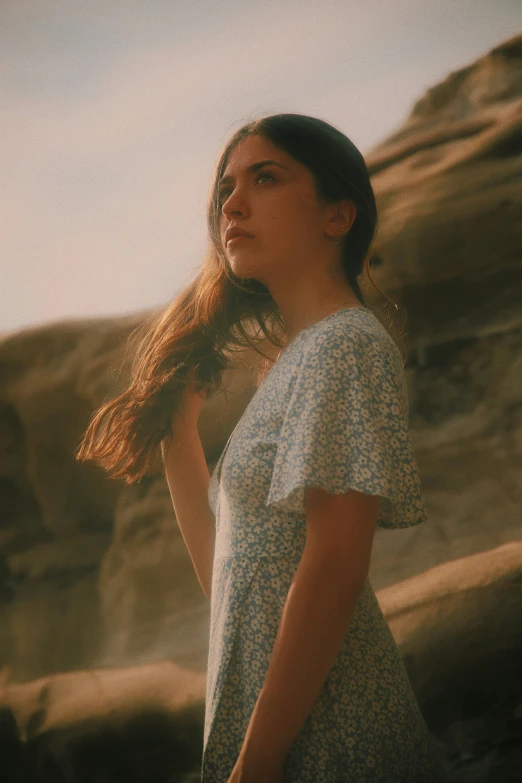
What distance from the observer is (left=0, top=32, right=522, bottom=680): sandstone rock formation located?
3.82 m

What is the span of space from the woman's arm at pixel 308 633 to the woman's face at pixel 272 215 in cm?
58

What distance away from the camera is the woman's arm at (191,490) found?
1729mm

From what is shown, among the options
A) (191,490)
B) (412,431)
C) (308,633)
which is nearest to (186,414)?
(191,490)

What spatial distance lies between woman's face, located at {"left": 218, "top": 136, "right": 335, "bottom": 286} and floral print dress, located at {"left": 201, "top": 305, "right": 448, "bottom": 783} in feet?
0.65

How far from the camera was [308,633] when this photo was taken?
Answer: 1131 mm

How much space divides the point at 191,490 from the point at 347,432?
64 centimetres

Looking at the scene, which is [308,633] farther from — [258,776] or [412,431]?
[412,431]

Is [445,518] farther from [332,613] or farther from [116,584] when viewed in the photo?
[332,613]

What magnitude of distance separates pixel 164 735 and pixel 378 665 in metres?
1.98

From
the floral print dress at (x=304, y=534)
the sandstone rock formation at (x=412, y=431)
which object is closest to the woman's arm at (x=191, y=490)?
the floral print dress at (x=304, y=534)

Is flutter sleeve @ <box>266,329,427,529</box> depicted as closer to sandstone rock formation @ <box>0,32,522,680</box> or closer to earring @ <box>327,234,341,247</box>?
earring @ <box>327,234,341,247</box>

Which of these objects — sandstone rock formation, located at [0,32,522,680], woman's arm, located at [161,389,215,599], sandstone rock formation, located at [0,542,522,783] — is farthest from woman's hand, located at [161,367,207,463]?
sandstone rock formation, located at [0,32,522,680]

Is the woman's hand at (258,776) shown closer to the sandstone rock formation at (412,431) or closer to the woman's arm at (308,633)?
the woman's arm at (308,633)

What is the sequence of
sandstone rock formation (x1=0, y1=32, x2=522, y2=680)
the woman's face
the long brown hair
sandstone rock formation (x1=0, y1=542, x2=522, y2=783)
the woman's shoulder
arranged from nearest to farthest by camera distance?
the woman's shoulder
the woman's face
the long brown hair
sandstone rock formation (x1=0, y1=542, x2=522, y2=783)
sandstone rock formation (x1=0, y1=32, x2=522, y2=680)
